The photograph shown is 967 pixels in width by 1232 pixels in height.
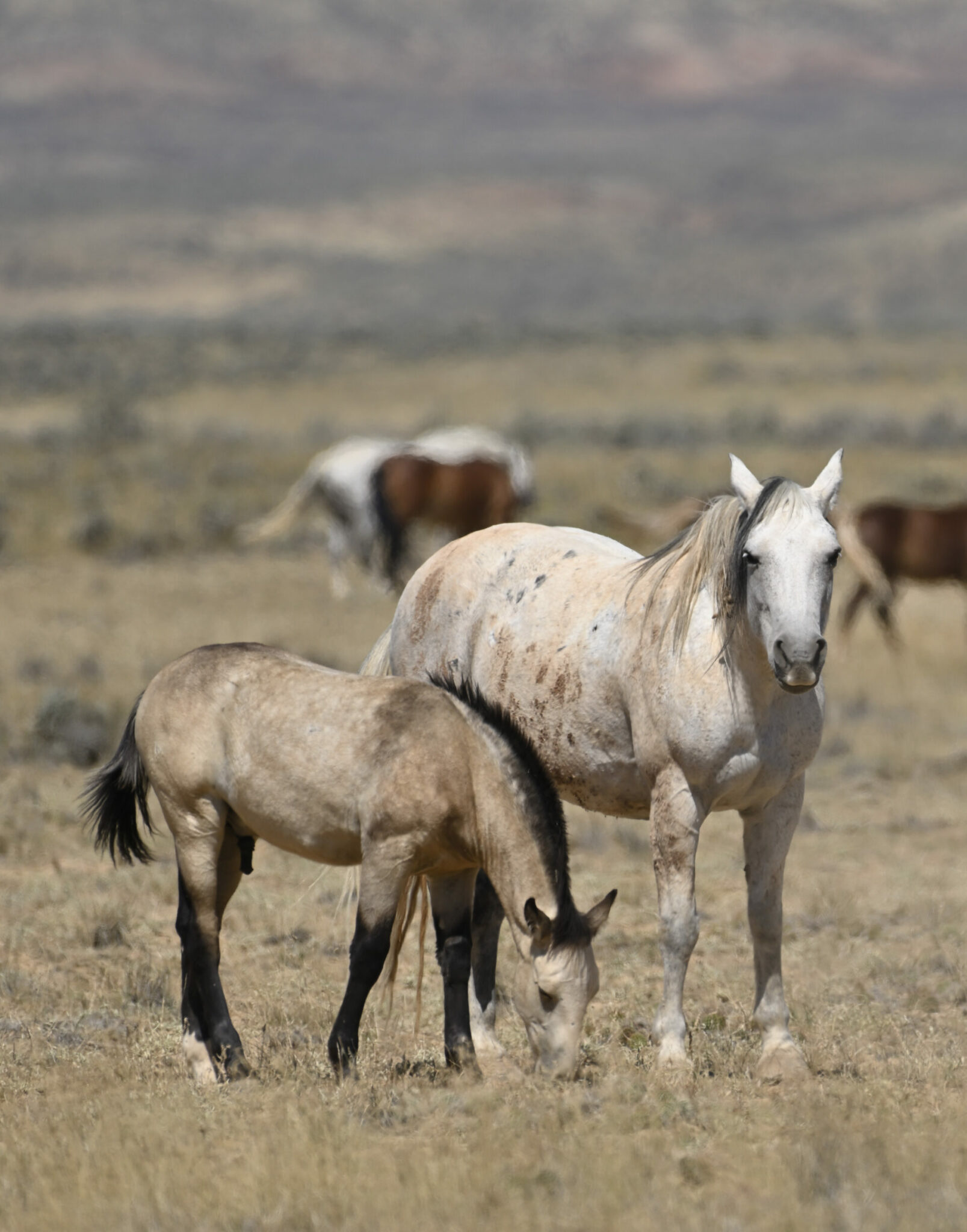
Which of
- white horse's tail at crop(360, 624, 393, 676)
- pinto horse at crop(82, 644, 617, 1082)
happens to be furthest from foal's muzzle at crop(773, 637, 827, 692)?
white horse's tail at crop(360, 624, 393, 676)

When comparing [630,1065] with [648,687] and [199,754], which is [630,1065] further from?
[199,754]

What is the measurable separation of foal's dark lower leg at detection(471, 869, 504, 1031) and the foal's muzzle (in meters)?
1.67

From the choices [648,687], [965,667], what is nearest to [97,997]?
[648,687]

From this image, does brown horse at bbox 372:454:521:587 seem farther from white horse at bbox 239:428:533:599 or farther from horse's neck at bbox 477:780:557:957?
horse's neck at bbox 477:780:557:957

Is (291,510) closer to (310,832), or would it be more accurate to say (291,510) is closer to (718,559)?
(310,832)

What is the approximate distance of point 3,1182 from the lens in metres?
4.67

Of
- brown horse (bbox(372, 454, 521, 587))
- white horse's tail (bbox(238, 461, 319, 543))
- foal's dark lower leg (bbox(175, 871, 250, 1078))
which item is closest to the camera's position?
foal's dark lower leg (bbox(175, 871, 250, 1078))

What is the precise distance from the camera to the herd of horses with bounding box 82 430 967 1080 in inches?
217

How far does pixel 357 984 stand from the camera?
561 centimetres

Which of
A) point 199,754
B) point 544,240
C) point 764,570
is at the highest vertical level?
point 764,570

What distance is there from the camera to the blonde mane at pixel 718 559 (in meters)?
5.62

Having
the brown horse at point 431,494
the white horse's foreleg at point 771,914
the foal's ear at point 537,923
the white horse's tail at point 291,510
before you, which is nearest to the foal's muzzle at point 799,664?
the white horse's foreleg at point 771,914

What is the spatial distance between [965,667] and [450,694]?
11791mm

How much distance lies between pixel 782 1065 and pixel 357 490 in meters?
15.6
